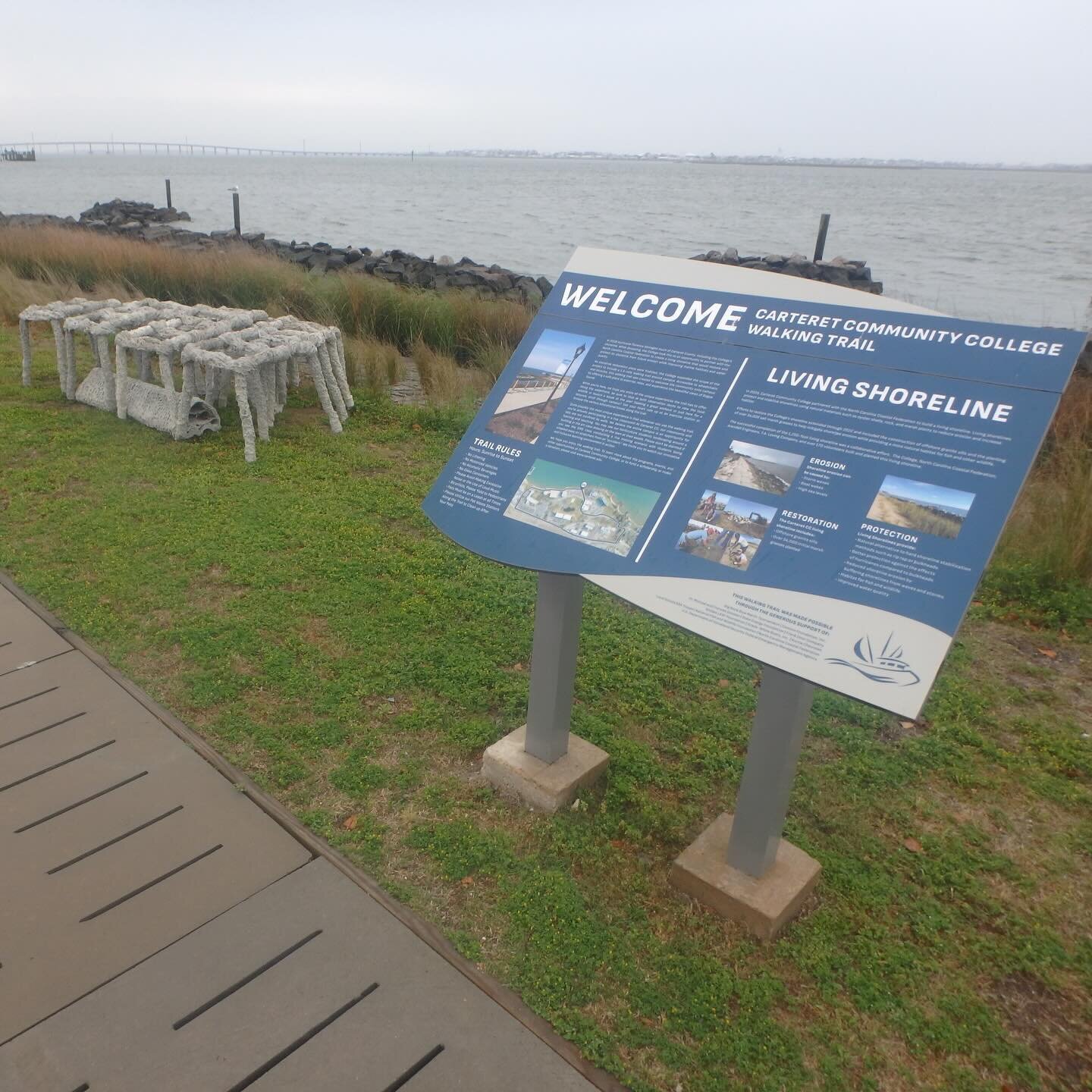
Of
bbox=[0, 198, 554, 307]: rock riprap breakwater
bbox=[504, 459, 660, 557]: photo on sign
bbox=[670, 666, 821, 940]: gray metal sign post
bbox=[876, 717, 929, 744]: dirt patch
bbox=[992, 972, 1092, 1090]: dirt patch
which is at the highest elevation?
bbox=[504, 459, 660, 557]: photo on sign

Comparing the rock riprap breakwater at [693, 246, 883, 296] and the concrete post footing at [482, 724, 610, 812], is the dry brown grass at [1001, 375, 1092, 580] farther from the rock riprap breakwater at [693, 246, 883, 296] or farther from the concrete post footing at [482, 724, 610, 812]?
the rock riprap breakwater at [693, 246, 883, 296]

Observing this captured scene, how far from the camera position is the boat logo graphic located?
1678mm

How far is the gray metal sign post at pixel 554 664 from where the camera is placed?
8.75 ft

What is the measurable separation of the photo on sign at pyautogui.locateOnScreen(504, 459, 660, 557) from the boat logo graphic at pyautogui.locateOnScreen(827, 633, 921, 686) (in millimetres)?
631

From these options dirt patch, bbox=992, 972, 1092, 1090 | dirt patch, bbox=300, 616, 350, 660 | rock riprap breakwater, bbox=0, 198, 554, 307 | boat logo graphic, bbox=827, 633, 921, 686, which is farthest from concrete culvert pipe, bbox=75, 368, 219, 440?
rock riprap breakwater, bbox=0, 198, 554, 307

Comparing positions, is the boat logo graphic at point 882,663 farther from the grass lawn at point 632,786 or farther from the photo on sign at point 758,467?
the grass lawn at point 632,786

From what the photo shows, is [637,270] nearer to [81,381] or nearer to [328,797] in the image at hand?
[328,797]

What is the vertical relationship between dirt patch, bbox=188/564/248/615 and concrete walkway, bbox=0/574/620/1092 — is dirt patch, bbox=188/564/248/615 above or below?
above

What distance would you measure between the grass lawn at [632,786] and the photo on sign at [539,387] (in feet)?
4.17

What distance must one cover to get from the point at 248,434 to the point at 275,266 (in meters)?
6.64

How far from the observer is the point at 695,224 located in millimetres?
34625

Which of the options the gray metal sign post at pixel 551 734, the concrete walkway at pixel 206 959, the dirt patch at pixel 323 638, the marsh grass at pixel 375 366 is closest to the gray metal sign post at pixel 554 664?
the gray metal sign post at pixel 551 734

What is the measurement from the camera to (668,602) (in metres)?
2.02

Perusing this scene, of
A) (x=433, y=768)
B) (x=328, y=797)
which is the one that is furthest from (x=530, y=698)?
(x=328, y=797)
